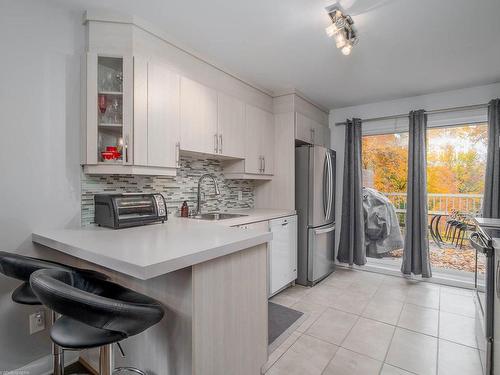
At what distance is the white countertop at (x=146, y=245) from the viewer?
1.02 meters

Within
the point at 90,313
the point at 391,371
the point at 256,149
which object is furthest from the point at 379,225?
the point at 90,313

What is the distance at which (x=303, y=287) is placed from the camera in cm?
312

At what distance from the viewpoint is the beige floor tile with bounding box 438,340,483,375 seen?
171 cm

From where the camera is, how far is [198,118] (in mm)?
2338

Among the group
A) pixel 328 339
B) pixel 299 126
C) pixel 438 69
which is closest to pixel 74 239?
→ pixel 328 339

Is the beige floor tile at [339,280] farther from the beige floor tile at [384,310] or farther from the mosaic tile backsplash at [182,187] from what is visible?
the mosaic tile backsplash at [182,187]

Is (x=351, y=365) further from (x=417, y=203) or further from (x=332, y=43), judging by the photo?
(x=332, y=43)

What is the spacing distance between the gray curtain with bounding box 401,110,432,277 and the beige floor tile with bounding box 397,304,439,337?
0.78 metres

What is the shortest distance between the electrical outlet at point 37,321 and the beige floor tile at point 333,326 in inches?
75.1

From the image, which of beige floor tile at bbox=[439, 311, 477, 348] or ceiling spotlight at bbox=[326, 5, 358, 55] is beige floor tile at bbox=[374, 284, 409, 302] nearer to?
beige floor tile at bbox=[439, 311, 477, 348]

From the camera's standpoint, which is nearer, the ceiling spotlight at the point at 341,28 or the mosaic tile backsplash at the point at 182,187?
the ceiling spotlight at the point at 341,28

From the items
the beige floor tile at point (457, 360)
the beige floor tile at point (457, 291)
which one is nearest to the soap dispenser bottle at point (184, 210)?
the beige floor tile at point (457, 360)

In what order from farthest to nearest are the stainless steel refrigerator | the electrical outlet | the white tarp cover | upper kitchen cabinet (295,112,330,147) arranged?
1. the white tarp cover
2. upper kitchen cabinet (295,112,330,147)
3. the stainless steel refrigerator
4. the electrical outlet

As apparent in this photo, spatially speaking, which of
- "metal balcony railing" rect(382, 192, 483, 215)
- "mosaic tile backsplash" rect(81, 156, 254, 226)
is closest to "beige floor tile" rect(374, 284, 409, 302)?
"metal balcony railing" rect(382, 192, 483, 215)
